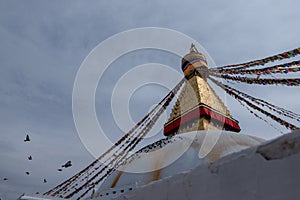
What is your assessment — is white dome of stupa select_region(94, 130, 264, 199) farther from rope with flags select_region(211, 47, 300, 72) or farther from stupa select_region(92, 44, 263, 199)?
rope with flags select_region(211, 47, 300, 72)

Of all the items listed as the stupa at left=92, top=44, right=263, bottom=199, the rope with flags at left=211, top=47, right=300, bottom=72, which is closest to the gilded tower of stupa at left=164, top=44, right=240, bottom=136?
the stupa at left=92, top=44, right=263, bottom=199

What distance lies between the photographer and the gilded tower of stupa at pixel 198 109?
868 centimetres

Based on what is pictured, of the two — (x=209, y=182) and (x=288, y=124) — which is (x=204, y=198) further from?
(x=288, y=124)

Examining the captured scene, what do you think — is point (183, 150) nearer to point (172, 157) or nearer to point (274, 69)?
point (172, 157)

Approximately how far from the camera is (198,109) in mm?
8852

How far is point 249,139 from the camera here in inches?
234

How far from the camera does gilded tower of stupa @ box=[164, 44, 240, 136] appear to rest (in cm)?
868

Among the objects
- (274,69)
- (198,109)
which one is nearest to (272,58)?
(274,69)

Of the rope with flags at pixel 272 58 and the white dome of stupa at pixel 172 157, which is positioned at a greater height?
the rope with flags at pixel 272 58

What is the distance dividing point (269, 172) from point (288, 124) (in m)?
6.63

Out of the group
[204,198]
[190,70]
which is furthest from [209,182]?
[190,70]

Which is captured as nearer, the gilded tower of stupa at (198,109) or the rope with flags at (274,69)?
the rope with flags at (274,69)

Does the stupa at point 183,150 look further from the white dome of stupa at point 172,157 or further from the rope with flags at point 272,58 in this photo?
the rope with flags at point 272,58

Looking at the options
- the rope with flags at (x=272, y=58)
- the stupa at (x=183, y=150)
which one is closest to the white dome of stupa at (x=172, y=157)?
the stupa at (x=183, y=150)
